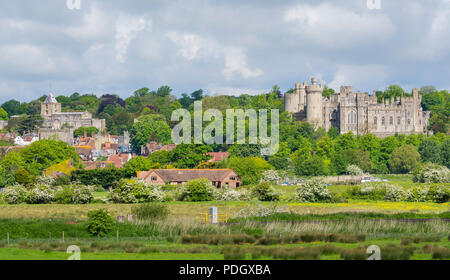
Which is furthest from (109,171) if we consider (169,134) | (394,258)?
(169,134)

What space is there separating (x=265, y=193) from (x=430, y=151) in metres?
52.8

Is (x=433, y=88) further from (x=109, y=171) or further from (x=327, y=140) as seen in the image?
(x=109, y=171)

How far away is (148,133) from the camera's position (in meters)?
147

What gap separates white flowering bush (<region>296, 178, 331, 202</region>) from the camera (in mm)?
62719

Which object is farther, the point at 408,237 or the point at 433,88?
the point at 433,88

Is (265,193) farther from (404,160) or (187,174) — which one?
(404,160)

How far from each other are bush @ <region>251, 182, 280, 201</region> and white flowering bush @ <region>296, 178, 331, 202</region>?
6.12 feet

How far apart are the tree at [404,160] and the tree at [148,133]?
4796 centimetres

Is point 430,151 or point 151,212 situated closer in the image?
point 151,212

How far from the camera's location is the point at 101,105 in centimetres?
19738

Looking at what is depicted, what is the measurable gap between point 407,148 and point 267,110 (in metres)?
44.0

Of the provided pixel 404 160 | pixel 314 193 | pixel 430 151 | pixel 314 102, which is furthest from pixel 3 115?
pixel 314 193

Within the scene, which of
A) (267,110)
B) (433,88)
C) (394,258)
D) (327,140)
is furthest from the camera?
(433,88)

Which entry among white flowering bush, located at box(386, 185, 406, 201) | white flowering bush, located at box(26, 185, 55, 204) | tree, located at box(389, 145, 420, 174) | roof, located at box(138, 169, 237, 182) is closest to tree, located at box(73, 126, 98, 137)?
tree, located at box(389, 145, 420, 174)
